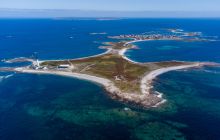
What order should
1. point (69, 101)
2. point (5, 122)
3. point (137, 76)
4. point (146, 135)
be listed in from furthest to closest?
1. point (137, 76)
2. point (69, 101)
3. point (5, 122)
4. point (146, 135)

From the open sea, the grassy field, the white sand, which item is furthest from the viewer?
the grassy field

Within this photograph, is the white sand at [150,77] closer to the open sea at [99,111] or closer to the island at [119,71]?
the island at [119,71]

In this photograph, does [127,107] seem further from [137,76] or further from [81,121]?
[137,76]

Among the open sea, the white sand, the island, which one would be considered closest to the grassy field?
the island

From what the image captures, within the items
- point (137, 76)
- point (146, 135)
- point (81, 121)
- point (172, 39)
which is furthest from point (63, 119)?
point (172, 39)

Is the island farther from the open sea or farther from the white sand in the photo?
the open sea

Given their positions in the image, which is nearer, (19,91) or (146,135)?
(146,135)

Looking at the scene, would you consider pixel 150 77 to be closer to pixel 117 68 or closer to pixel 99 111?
pixel 117 68

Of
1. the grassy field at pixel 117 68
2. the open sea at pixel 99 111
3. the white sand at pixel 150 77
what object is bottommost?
the open sea at pixel 99 111

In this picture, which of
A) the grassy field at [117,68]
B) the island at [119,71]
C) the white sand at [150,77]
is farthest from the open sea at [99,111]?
the grassy field at [117,68]
